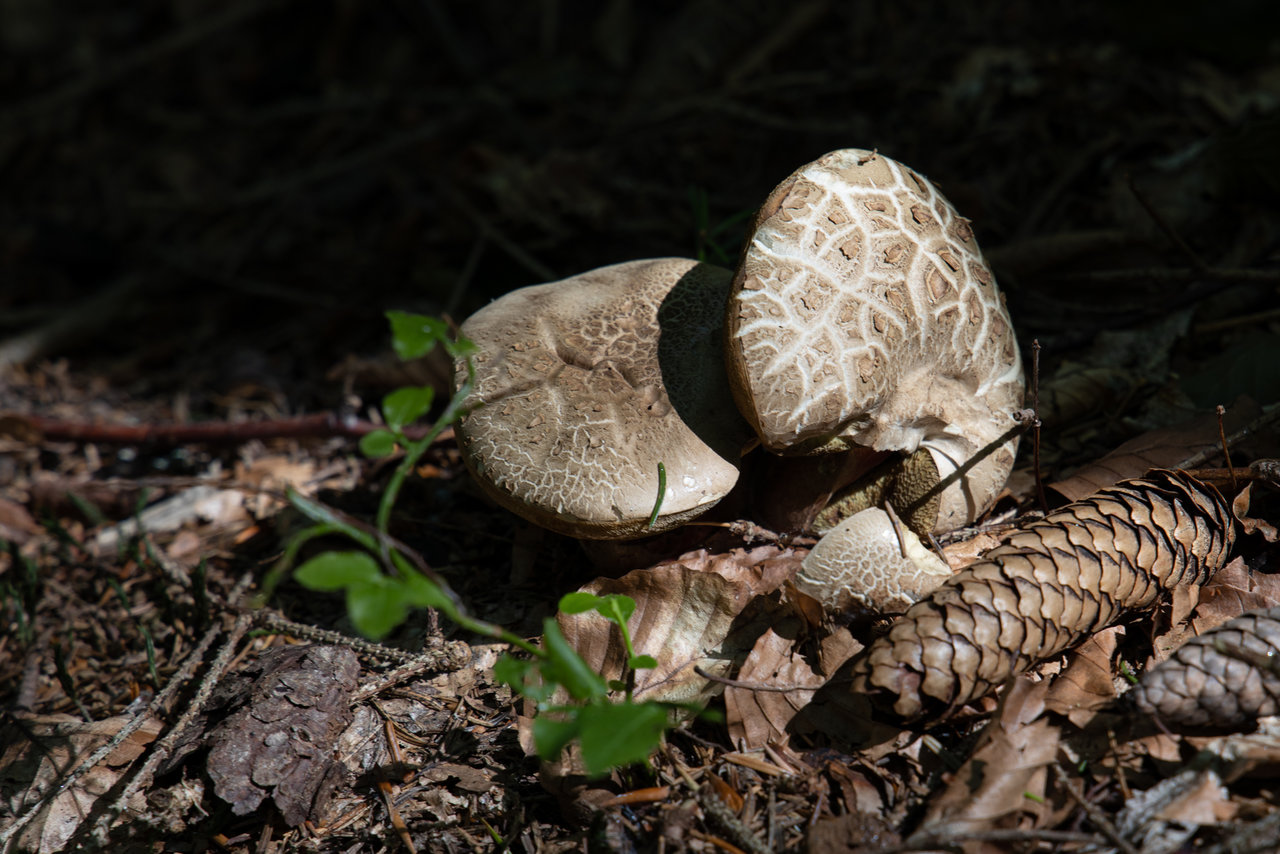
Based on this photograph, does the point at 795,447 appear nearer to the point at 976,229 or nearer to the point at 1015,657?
the point at 1015,657

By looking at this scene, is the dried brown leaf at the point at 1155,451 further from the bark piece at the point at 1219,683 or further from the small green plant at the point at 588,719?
the small green plant at the point at 588,719

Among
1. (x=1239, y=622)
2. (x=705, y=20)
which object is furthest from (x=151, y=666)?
(x=705, y=20)

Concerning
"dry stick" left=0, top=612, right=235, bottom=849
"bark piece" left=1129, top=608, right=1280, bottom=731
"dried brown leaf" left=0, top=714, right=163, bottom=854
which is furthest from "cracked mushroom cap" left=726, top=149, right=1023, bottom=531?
"dried brown leaf" left=0, top=714, right=163, bottom=854

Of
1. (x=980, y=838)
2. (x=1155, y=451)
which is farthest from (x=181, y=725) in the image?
(x=1155, y=451)

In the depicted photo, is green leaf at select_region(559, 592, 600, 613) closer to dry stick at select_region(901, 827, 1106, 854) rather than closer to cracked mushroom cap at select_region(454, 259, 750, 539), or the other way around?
cracked mushroom cap at select_region(454, 259, 750, 539)

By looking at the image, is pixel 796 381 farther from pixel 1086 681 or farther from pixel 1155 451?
pixel 1155 451

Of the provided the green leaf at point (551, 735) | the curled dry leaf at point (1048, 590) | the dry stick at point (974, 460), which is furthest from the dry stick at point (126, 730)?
the dry stick at point (974, 460)
